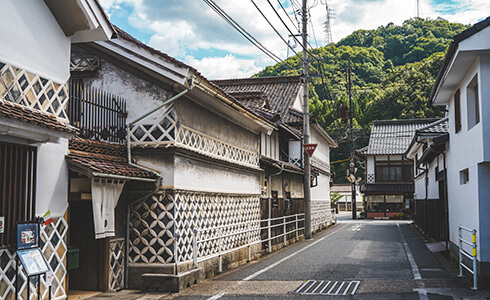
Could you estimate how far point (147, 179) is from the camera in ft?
35.2

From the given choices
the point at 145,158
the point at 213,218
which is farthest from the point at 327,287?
the point at 145,158

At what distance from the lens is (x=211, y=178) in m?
13.9

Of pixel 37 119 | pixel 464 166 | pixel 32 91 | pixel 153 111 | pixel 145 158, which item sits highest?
pixel 153 111

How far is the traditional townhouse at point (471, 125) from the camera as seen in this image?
1043 centimetres

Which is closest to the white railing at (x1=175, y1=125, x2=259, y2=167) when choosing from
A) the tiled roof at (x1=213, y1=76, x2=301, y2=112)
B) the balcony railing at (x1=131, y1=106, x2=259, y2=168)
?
the balcony railing at (x1=131, y1=106, x2=259, y2=168)

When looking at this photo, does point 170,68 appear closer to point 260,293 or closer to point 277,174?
point 260,293

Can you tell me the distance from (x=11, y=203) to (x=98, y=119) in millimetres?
3723

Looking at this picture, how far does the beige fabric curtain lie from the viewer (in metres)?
9.44

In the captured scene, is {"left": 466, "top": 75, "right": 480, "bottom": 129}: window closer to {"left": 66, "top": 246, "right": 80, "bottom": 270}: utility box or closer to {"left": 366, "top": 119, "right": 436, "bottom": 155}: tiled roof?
{"left": 66, "top": 246, "right": 80, "bottom": 270}: utility box

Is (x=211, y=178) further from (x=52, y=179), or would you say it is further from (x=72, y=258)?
(x=52, y=179)

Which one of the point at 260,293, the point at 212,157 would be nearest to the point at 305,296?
the point at 260,293

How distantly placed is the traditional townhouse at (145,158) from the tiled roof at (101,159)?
3cm

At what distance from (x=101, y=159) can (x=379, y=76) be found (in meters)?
70.8

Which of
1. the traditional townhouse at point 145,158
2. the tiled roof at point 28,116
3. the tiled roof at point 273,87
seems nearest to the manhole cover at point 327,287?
the traditional townhouse at point 145,158
